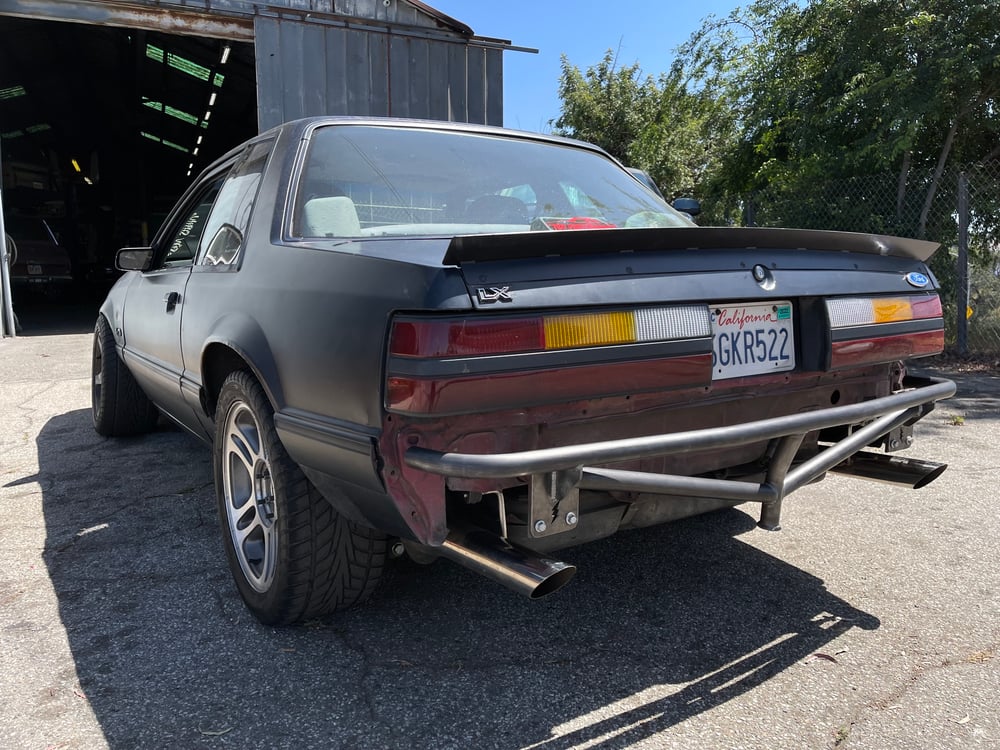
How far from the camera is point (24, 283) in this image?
16.1 meters

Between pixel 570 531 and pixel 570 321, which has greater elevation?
pixel 570 321

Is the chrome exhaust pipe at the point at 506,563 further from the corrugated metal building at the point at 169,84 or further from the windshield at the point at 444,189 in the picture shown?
the corrugated metal building at the point at 169,84

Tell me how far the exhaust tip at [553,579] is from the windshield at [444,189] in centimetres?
108

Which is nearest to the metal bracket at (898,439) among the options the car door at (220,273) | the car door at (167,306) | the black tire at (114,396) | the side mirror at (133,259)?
the car door at (220,273)

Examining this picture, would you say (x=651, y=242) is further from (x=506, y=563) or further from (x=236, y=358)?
(x=236, y=358)

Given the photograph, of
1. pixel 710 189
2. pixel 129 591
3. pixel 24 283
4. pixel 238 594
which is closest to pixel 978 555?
pixel 238 594

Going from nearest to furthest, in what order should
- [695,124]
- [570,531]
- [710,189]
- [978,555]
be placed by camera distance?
[570,531], [978,555], [710,189], [695,124]

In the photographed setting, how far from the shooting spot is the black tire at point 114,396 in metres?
4.46

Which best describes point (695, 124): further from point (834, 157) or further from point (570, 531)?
point (570, 531)

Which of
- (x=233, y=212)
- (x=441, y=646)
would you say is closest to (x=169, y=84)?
(x=233, y=212)

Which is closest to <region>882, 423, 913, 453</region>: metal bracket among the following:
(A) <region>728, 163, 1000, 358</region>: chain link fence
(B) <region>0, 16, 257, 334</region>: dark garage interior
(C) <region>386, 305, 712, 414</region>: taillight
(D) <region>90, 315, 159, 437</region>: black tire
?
(C) <region>386, 305, 712, 414</region>: taillight

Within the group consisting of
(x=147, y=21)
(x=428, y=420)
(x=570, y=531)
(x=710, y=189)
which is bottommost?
(x=570, y=531)

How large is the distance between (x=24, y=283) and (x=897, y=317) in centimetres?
1794

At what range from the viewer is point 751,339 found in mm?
2076
